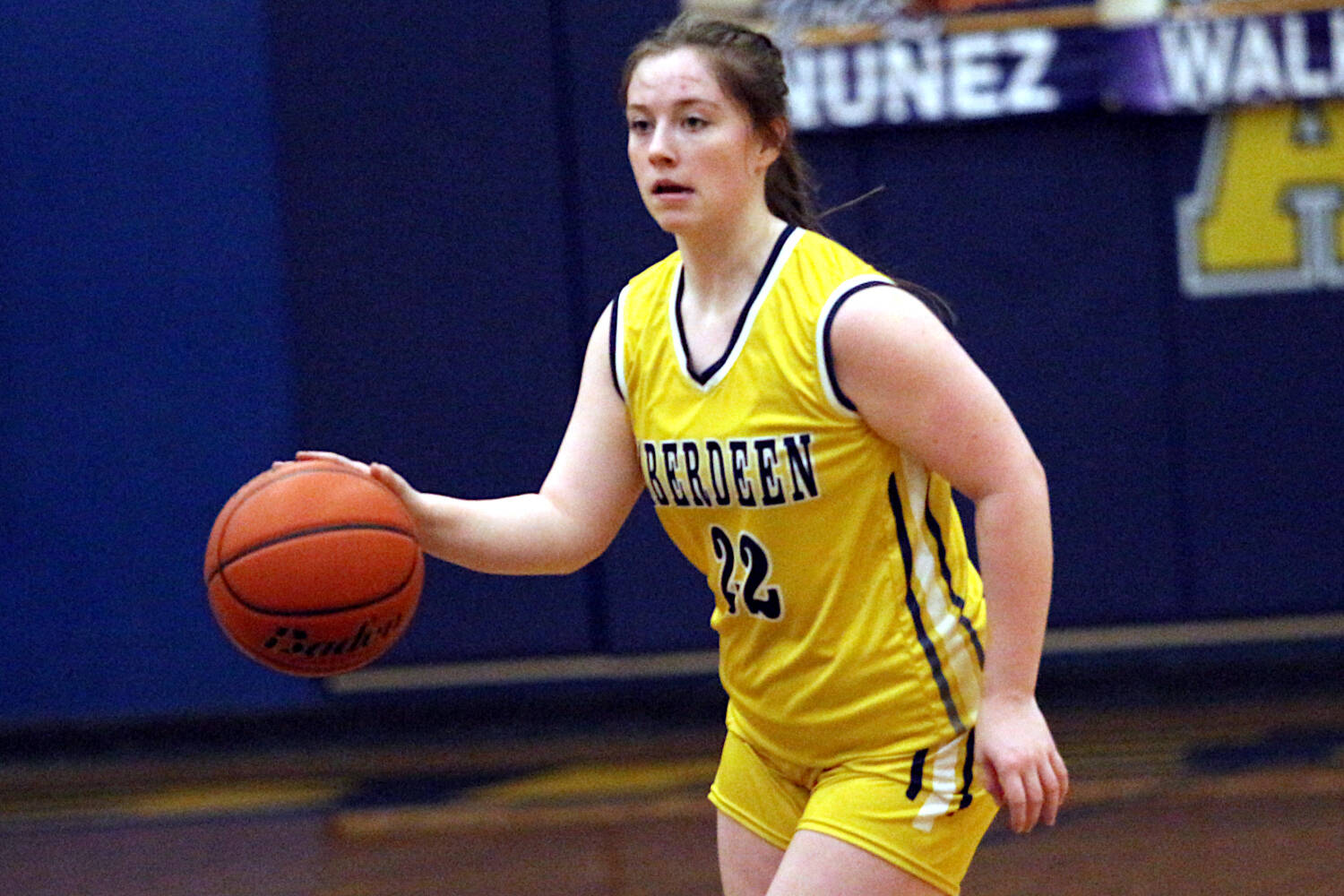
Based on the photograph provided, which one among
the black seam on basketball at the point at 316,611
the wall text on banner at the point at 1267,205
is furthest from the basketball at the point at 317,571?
the wall text on banner at the point at 1267,205

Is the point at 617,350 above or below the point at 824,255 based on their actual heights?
below

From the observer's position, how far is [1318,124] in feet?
→ 20.5

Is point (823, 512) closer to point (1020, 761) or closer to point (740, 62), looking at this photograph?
point (1020, 761)

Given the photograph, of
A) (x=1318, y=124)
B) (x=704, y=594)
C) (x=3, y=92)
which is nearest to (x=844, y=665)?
(x=704, y=594)

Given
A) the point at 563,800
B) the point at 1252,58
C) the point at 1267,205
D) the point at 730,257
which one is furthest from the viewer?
the point at 1267,205

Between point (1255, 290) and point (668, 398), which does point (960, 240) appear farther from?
point (668, 398)

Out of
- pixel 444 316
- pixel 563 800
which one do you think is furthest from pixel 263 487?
pixel 444 316

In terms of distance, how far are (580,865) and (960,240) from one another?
2.80m

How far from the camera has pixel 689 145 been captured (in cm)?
229

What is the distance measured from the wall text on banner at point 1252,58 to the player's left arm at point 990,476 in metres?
4.42

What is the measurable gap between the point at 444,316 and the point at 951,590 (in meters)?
4.39

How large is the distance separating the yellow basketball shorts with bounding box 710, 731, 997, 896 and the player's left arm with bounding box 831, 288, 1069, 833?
0.38 ft

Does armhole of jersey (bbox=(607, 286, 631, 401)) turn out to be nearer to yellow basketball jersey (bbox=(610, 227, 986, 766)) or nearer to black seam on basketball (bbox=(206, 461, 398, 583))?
yellow basketball jersey (bbox=(610, 227, 986, 766))

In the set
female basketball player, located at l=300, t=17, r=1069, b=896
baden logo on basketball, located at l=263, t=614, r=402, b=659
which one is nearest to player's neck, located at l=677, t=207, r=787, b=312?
female basketball player, located at l=300, t=17, r=1069, b=896
